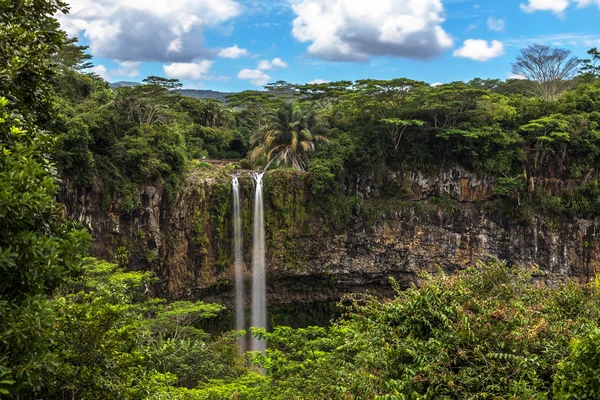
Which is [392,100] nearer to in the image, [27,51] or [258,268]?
[258,268]

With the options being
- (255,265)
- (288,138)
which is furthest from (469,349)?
(288,138)

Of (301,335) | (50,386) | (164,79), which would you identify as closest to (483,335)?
(50,386)

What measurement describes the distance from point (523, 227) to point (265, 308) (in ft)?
40.0

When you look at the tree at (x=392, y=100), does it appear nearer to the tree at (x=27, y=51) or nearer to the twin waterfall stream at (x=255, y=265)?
the twin waterfall stream at (x=255, y=265)

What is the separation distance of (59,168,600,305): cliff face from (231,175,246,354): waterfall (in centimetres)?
25

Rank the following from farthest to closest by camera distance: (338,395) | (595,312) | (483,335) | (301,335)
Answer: (301,335) → (595,312) → (338,395) → (483,335)

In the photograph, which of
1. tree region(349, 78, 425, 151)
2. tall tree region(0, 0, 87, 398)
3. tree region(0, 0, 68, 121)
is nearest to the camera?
tall tree region(0, 0, 87, 398)

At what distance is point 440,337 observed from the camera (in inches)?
199

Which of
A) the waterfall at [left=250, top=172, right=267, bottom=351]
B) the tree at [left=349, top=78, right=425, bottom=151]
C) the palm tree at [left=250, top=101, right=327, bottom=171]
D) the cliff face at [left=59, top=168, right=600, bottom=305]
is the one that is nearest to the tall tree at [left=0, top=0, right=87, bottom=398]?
the cliff face at [left=59, top=168, right=600, bottom=305]

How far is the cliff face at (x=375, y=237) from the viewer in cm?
1916

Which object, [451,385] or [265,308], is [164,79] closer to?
[265,308]

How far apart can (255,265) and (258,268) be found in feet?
0.64

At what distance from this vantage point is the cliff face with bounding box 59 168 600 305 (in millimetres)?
19156

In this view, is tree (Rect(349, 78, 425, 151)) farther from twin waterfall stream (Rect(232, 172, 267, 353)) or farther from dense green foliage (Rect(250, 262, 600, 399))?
dense green foliage (Rect(250, 262, 600, 399))
